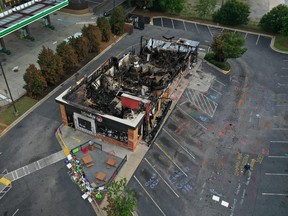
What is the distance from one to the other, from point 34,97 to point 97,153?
1449 centimetres

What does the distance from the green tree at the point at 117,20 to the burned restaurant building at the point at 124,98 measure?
1499 cm

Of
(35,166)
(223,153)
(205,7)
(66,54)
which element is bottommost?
(35,166)

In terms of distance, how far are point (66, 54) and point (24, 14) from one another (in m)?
14.4

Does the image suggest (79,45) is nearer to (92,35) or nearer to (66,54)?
(66,54)

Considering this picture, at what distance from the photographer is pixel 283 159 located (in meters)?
32.7

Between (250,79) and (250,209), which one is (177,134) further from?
(250,79)

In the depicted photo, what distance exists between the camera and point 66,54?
140 feet

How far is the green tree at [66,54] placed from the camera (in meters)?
42.4

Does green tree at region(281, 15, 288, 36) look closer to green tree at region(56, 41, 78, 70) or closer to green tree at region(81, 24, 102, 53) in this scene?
green tree at region(81, 24, 102, 53)

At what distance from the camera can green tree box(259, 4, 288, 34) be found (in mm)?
58812

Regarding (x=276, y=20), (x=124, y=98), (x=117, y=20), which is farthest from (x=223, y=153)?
(x=276, y=20)

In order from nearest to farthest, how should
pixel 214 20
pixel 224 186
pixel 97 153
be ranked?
pixel 224 186, pixel 97 153, pixel 214 20

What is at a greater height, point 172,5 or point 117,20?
point 172,5

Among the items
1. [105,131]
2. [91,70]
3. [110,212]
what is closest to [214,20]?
[91,70]
